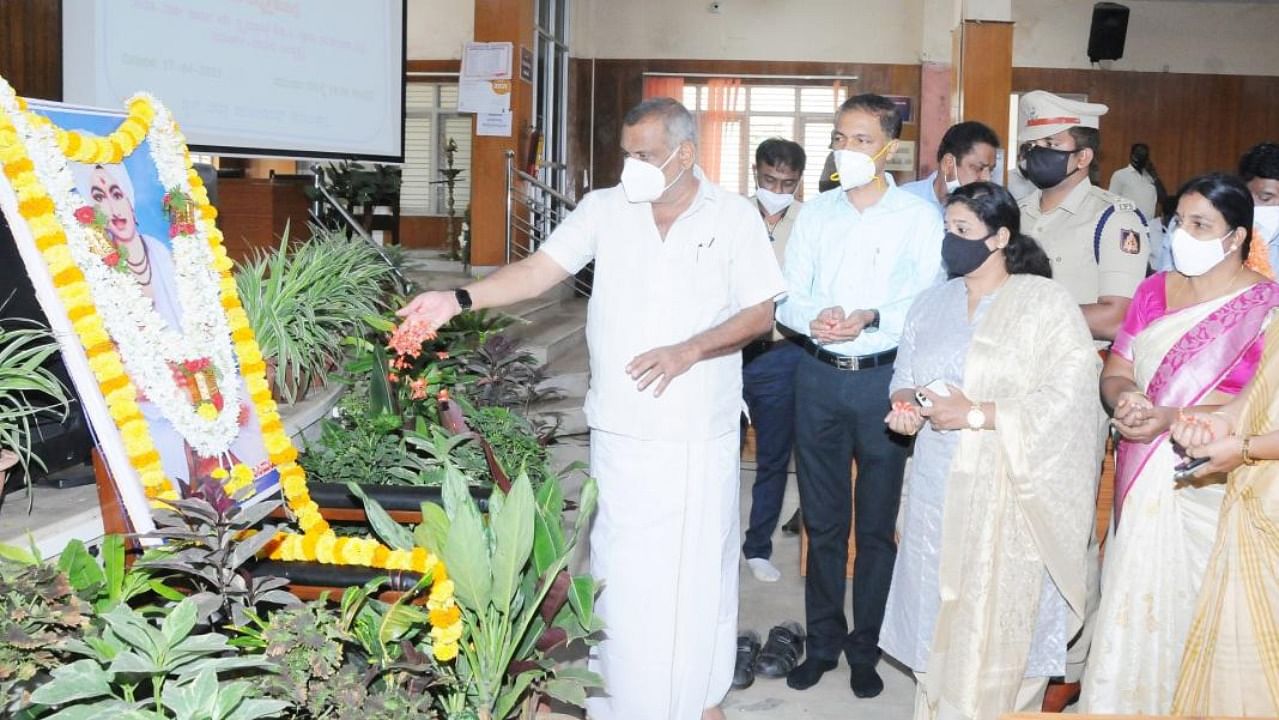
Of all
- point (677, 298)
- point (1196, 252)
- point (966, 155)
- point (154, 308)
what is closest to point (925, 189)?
point (966, 155)

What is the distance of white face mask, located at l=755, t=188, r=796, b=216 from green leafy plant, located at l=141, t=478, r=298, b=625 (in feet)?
9.32

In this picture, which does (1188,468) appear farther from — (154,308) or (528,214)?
(528,214)

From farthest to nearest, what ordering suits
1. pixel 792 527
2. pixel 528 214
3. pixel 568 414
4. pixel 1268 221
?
pixel 528 214 < pixel 568 414 < pixel 792 527 < pixel 1268 221

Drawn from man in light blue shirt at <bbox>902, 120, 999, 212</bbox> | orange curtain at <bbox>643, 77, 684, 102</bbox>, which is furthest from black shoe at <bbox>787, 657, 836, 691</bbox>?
orange curtain at <bbox>643, 77, 684, 102</bbox>

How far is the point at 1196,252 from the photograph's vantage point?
2871 mm

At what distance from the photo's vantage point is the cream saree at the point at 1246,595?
8.85ft

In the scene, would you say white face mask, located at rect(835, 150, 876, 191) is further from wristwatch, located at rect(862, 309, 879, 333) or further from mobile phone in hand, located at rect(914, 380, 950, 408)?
mobile phone in hand, located at rect(914, 380, 950, 408)

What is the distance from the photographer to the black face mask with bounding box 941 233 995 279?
3021mm

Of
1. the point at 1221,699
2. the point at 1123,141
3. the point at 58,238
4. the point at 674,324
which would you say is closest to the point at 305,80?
the point at 674,324

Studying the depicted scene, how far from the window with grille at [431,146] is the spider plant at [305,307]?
33.8ft

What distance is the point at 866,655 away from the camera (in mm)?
3637

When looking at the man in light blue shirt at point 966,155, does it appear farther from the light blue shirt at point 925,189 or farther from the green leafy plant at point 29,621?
the green leafy plant at point 29,621

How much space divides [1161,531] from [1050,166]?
4.21ft

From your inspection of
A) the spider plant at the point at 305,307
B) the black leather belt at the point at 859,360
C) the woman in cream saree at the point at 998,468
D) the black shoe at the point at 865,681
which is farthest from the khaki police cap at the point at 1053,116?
the spider plant at the point at 305,307
